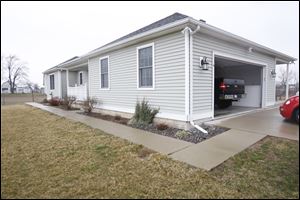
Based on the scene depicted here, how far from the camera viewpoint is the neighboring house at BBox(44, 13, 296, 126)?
6078 mm

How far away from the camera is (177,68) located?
Result: 247 inches

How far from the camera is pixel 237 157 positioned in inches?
153

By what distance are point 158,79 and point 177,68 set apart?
0.94m

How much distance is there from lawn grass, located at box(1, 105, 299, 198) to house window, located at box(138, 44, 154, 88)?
3.25 meters

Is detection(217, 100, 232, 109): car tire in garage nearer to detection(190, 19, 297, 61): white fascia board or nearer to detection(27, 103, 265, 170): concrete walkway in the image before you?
detection(190, 19, 297, 61): white fascia board

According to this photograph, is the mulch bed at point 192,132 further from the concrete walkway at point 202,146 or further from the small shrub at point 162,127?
the concrete walkway at point 202,146

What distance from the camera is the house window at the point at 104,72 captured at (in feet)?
33.7

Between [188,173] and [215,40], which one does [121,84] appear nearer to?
[215,40]

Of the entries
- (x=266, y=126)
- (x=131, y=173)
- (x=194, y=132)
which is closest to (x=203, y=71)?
(x=194, y=132)

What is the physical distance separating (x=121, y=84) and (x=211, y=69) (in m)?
3.99

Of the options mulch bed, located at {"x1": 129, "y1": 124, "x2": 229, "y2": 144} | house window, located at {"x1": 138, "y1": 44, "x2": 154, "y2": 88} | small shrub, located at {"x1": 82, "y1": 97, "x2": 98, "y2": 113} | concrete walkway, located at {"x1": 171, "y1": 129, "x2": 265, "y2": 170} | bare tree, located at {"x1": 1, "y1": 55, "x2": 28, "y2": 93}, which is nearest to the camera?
concrete walkway, located at {"x1": 171, "y1": 129, "x2": 265, "y2": 170}

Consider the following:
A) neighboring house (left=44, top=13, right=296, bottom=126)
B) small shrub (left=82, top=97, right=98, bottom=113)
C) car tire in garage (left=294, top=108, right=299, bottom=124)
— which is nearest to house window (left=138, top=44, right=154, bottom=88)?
neighboring house (left=44, top=13, right=296, bottom=126)

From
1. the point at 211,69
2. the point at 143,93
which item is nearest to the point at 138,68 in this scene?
the point at 143,93

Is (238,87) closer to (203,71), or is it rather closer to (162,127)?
(203,71)
